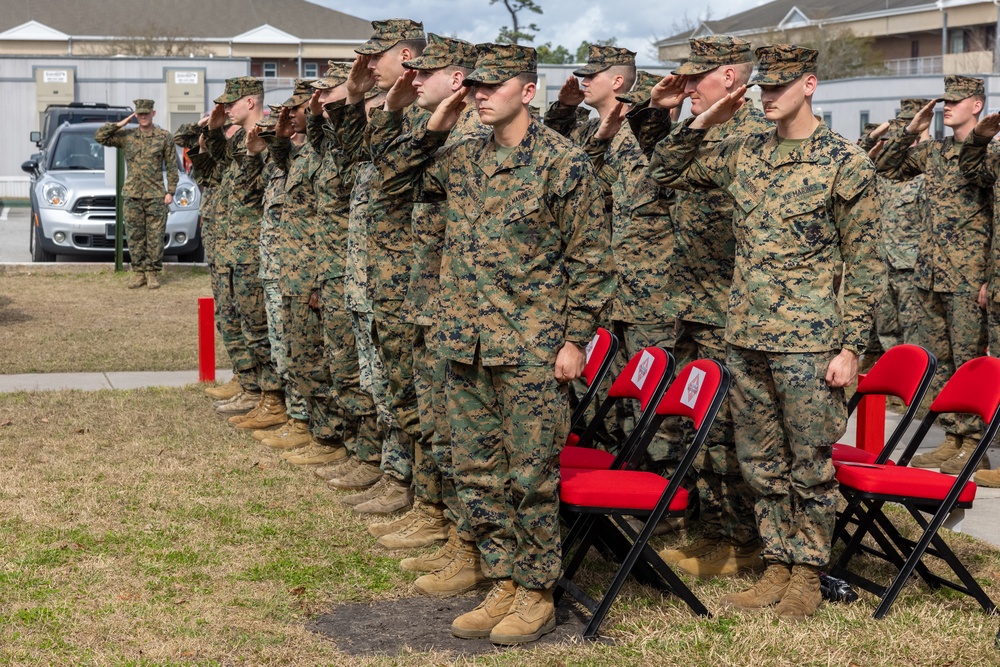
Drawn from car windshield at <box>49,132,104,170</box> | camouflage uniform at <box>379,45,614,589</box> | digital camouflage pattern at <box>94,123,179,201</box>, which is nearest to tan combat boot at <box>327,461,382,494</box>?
camouflage uniform at <box>379,45,614,589</box>

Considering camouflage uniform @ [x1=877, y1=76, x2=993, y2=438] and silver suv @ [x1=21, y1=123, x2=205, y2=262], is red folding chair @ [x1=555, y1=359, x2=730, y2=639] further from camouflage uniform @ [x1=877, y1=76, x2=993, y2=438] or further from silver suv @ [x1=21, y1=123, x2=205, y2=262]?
silver suv @ [x1=21, y1=123, x2=205, y2=262]

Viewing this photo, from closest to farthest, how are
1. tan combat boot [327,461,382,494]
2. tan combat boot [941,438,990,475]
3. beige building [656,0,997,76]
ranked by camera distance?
1. tan combat boot [327,461,382,494]
2. tan combat boot [941,438,990,475]
3. beige building [656,0,997,76]

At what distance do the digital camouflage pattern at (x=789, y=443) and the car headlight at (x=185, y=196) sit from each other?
14.0m

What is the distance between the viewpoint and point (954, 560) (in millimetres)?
4812

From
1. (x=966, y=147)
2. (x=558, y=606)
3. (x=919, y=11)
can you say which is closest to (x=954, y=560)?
(x=558, y=606)

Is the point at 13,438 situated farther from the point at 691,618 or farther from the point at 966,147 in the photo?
the point at 966,147

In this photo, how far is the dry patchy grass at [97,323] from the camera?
1138 cm

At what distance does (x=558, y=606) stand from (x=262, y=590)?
1287mm

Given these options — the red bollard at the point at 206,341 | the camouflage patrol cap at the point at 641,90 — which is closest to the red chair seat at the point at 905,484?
the camouflage patrol cap at the point at 641,90

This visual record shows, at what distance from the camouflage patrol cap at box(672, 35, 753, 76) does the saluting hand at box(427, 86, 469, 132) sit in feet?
3.25

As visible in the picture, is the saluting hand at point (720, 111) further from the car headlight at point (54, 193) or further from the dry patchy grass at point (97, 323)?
the car headlight at point (54, 193)

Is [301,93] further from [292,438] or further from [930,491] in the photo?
[930,491]

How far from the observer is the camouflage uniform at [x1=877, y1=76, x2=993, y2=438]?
801cm

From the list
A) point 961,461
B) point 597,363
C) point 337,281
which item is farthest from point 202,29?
point 597,363
